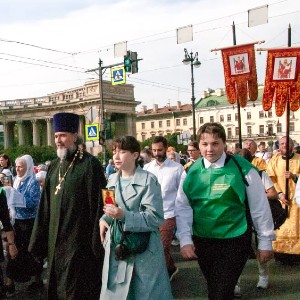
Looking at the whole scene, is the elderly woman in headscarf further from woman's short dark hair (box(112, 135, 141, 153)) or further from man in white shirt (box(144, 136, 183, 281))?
woman's short dark hair (box(112, 135, 141, 153))

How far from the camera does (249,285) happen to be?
7.21 m

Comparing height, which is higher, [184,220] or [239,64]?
[239,64]

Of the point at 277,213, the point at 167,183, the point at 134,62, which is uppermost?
the point at 134,62

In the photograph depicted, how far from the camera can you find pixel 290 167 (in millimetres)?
8570

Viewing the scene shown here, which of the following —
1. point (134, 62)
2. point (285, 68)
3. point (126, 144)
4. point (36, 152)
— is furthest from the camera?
point (36, 152)

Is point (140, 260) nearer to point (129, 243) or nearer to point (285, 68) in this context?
point (129, 243)

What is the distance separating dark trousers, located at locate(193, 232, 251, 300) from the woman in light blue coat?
0.34 meters

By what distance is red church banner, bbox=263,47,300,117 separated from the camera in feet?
25.8

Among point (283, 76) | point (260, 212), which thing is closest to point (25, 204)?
point (260, 212)

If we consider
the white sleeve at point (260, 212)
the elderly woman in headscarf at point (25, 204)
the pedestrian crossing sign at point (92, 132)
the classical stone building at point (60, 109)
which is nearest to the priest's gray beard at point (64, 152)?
the white sleeve at point (260, 212)

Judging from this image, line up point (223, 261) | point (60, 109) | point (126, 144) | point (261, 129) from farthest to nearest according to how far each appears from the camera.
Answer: point (261, 129) → point (60, 109) → point (126, 144) → point (223, 261)

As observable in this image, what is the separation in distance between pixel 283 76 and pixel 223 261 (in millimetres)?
4532

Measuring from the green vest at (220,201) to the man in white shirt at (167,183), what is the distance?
289 cm

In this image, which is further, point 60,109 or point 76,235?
point 60,109
